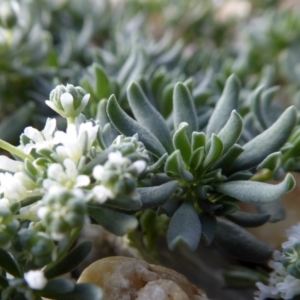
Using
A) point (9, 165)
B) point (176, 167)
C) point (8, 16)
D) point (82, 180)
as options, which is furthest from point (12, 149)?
point (8, 16)

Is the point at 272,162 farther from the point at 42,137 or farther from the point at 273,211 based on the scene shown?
the point at 42,137

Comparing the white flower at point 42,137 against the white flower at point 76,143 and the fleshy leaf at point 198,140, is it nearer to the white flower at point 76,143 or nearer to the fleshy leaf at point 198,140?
the white flower at point 76,143

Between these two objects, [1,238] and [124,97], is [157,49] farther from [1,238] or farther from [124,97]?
[1,238]

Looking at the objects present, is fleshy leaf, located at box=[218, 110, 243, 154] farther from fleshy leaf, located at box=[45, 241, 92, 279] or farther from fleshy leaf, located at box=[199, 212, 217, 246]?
fleshy leaf, located at box=[45, 241, 92, 279]

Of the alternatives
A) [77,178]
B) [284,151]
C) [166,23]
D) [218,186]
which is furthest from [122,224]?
[166,23]

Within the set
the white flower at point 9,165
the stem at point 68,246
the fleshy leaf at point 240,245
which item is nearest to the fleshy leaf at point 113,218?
the stem at point 68,246
